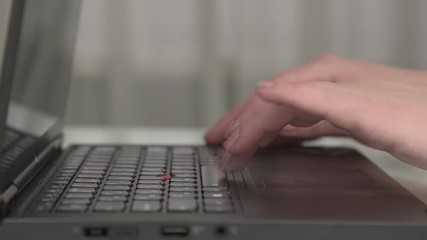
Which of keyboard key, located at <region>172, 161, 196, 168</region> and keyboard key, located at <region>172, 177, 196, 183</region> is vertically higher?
keyboard key, located at <region>172, 177, 196, 183</region>

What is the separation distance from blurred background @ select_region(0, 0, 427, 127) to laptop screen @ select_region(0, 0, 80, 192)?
0.37m

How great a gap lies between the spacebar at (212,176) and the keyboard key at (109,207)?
114 mm

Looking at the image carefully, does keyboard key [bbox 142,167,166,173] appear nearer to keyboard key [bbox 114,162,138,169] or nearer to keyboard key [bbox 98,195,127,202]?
keyboard key [bbox 114,162,138,169]

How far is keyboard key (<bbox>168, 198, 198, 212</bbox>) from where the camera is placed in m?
0.50

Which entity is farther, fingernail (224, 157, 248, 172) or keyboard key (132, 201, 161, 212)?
fingernail (224, 157, 248, 172)

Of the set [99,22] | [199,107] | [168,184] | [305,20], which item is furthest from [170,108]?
[168,184]

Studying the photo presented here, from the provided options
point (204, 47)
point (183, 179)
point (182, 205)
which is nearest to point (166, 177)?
point (183, 179)

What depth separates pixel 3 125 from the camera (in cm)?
50

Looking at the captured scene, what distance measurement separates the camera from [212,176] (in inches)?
25.6

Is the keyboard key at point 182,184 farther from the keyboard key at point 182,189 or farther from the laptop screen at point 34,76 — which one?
the laptop screen at point 34,76

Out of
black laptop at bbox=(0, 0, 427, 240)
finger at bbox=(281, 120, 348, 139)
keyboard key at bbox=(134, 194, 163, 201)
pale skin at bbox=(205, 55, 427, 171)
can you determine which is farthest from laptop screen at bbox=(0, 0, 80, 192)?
finger at bbox=(281, 120, 348, 139)

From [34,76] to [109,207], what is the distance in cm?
25

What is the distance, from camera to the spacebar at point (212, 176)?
0.61 metres

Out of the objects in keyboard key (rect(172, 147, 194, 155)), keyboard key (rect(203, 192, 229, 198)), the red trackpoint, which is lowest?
keyboard key (rect(172, 147, 194, 155))
